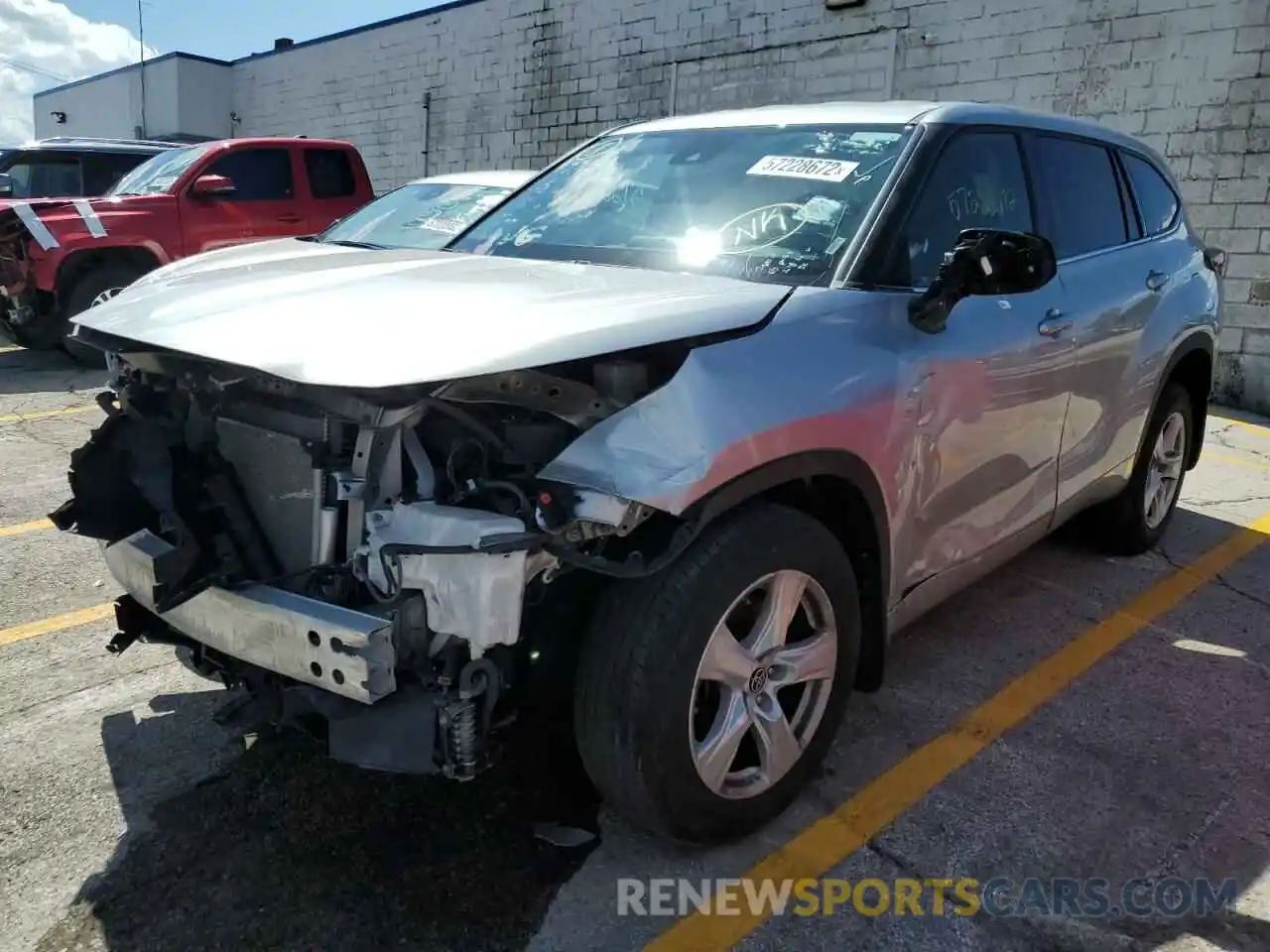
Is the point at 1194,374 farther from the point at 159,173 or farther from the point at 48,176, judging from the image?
the point at 48,176

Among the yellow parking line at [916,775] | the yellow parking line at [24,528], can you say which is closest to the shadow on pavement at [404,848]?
the yellow parking line at [916,775]

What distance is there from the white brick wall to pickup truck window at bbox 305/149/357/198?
4.66 metres

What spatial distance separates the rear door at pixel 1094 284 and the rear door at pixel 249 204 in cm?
783

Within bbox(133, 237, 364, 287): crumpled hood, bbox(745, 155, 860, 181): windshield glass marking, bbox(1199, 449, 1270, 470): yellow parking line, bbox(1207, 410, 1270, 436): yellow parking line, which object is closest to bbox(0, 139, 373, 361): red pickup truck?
bbox(133, 237, 364, 287): crumpled hood

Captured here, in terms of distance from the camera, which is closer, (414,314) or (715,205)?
(414,314)

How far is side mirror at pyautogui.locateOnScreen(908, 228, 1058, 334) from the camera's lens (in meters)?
2.60

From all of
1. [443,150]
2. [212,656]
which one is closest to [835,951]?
[212,656]

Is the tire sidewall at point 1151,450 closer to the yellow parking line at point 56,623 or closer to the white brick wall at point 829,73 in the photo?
the yellow parking line at point 56,623

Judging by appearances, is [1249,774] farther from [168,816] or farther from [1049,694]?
[168,816]

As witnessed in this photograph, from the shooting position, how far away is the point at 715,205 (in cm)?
312

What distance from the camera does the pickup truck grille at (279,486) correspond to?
7.79 feet

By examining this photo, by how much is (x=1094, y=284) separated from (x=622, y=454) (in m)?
2.46

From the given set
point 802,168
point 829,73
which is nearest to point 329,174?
point 829,73

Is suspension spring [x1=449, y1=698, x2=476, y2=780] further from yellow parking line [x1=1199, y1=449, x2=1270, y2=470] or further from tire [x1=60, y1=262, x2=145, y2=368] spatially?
tire [x1=60, y1=262, x2=145, y2=368]
